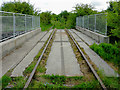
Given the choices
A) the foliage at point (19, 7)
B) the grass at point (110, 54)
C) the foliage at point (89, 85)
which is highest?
the foliage at point (19, 7)

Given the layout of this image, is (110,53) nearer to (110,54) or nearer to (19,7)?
(110,54)

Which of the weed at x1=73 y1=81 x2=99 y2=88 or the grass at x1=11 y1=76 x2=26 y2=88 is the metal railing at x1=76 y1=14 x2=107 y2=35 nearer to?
the weed at x1=73 y1=81 x2=99 y2=88

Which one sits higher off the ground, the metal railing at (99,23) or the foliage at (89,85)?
the metal railing at (99,23)

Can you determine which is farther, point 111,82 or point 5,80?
point 5,80

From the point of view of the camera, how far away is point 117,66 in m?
6.48

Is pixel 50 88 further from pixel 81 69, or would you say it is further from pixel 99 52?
pixel 99 52

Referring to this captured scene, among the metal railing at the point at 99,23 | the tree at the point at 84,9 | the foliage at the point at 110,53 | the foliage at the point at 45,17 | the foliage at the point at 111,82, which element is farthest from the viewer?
the foliage at the point at 45,17

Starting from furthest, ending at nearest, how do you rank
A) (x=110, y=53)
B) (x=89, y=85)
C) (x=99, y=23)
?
(x=99, y=23) → (x=110, y=53) → (x=89, y=85)

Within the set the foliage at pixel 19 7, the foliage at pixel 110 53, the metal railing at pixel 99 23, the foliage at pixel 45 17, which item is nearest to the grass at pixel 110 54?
the foliage at pixel 110 53

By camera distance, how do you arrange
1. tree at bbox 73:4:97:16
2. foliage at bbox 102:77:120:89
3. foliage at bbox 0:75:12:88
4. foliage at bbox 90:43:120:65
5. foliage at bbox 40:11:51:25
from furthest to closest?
1. foliage at bbox 40:11:51:25
2. tree at bbox 73:4:97:16
3. foliage at bbox 90:43:120:65
4. foliage at bbox 0:75:12:88
5. foliage at bbox 102:77:120:89

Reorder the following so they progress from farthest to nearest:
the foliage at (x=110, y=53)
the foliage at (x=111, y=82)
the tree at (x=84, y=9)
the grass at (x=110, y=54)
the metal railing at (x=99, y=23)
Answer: the tree at (x=84, y=9) < the metal railing at (x=99, y=23) < the foliage at (x=110, y=53) < the grass at (x=110, y=54) < the foliage at (x=111, y=82)

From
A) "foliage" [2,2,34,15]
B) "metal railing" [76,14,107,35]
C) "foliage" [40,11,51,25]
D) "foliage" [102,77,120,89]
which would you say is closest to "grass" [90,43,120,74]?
"foliage" [102,77,120,89]

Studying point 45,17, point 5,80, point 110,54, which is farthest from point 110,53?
point 45,17

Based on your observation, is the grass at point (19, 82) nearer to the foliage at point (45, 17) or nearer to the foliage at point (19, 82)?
the foliage at point (19, 82)
